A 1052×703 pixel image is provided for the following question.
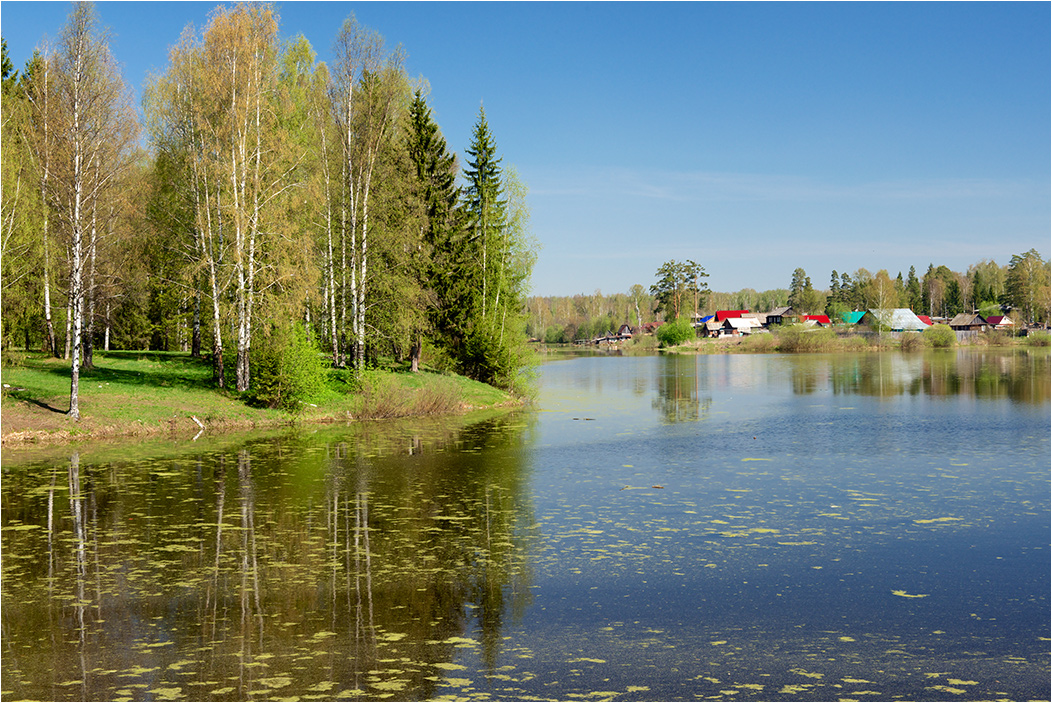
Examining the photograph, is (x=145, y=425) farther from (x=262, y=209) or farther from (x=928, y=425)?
(x=928, y=425)

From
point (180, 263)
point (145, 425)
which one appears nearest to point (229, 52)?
point (180, 263)

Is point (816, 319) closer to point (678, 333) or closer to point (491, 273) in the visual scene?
point (678, 333)

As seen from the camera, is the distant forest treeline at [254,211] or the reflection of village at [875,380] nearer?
the distant forest treeline at [254,211]

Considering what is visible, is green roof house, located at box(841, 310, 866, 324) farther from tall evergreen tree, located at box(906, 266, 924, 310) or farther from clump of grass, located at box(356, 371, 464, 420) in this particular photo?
clump of grass, located at box(356, 371, 464, 420)

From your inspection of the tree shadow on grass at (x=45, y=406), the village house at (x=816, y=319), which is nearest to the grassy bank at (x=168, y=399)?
the tree shadow on grass at (x=45, y=406)

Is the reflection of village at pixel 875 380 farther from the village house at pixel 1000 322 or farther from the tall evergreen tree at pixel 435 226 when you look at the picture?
the village house at pixel 1000 322

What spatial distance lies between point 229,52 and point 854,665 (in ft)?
104

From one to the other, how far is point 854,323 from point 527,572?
139538 mm

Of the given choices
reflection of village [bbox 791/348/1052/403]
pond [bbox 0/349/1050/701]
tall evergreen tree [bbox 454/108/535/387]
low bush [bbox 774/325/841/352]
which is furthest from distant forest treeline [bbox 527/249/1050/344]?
pond [bbox 0/349/1050/701]

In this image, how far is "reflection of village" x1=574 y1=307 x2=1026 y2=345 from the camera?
427 feet

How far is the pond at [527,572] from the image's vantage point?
28.9 feet

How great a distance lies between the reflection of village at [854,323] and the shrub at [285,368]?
10660 cm

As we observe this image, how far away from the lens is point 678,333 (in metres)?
126

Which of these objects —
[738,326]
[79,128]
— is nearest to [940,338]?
[738,326]
